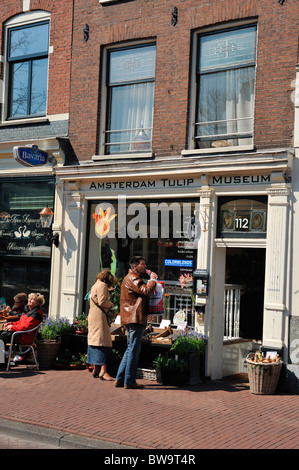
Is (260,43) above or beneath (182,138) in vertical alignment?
above

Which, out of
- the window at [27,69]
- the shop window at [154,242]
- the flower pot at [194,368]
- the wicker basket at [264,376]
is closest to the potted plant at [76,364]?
the shop window at [154,242]

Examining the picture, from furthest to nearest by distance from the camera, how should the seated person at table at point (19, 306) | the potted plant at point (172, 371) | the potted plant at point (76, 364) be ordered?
the seated person at table at point (19, 306), the potted plant at point (76, 364), the potted plant at point (172, 371)

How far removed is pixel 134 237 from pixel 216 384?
325 centimetres

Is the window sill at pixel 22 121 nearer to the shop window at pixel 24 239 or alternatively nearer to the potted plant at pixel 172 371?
the shop window at pixel 24 239

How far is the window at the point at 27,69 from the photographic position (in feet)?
41.0

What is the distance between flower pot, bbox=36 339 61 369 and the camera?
1022 centimetres

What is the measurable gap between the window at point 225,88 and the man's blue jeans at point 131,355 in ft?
11.5

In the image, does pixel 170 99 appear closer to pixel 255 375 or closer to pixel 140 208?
pixel 140 208

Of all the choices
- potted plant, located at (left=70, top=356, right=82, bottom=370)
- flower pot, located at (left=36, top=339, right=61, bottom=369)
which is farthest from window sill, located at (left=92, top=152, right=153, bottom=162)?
potted plant, located at (left=70, top=356, right=82, bottom=370)

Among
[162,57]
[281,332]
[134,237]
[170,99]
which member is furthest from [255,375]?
[162,57]

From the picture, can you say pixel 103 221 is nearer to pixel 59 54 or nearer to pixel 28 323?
pixel 28 323

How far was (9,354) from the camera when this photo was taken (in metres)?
9.77

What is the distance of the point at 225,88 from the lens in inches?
400

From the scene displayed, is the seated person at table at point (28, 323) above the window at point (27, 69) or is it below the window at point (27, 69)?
below
